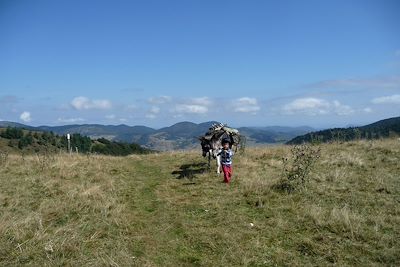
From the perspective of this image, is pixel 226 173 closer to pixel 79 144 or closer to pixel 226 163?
pixel 226 163

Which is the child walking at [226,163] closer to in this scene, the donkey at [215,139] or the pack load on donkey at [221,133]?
the donkey at [215,139]

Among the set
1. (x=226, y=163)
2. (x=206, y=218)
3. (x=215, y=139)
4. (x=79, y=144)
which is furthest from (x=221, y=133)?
(x=79, y=144)

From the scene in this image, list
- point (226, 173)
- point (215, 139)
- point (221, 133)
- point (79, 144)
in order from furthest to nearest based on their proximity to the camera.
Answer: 1. point (79, 144)
2. point (221, 133)
3. point (215, 139)
4. point (226, 173)

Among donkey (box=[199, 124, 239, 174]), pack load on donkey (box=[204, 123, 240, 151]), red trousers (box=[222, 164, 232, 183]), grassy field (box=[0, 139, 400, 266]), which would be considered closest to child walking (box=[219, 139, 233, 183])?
red trousers (box=[222, 164, 232, 183])

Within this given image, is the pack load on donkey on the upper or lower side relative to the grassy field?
Result: upper

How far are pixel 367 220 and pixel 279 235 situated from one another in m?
2.49

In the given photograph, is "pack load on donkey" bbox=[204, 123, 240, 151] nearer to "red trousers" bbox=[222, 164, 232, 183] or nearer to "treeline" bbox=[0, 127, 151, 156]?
"red trousers" bbox=[222, 164, 232, 183]

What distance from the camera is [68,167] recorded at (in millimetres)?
22375

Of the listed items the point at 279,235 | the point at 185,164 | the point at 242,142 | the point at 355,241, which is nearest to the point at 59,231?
the point at 279,235

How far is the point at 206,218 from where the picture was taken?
12.1 meters

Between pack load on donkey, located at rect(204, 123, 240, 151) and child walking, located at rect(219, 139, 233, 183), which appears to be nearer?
child walking, located at rect(219, 139, 233, 183)

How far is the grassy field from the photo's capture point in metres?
8.98

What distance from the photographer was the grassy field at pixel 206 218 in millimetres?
8977

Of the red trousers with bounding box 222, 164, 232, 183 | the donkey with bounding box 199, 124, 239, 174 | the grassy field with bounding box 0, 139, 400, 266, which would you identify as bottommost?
the grassy field with bounding box 0, 139, 400, 266
